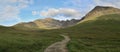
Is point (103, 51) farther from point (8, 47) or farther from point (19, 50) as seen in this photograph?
point (8, 47)

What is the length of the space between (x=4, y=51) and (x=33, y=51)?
983cm

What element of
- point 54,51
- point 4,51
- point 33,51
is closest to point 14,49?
point 4,51

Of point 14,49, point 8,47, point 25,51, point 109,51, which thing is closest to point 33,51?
point 25,51

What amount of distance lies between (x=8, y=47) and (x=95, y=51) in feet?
84.6

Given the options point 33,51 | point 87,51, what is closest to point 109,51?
point 87,51

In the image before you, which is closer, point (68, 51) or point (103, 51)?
point (68, 51)

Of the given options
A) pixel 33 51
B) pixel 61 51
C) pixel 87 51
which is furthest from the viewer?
pixel 33 51

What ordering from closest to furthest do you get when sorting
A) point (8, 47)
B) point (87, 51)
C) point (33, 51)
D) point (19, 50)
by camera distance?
point (87, 51) < point (33, 51) < point (19, 50) < point (8, 47)

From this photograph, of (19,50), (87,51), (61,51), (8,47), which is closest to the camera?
(61,51)

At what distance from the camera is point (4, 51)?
65.2 m

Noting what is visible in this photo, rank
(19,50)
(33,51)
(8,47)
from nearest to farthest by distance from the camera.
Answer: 1. (33,51)
2. (19,50)
3. (8,47)

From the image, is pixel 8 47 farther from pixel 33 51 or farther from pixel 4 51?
pixel 33 51

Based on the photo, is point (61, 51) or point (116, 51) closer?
point (61, 51)

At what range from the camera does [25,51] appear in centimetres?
6131
